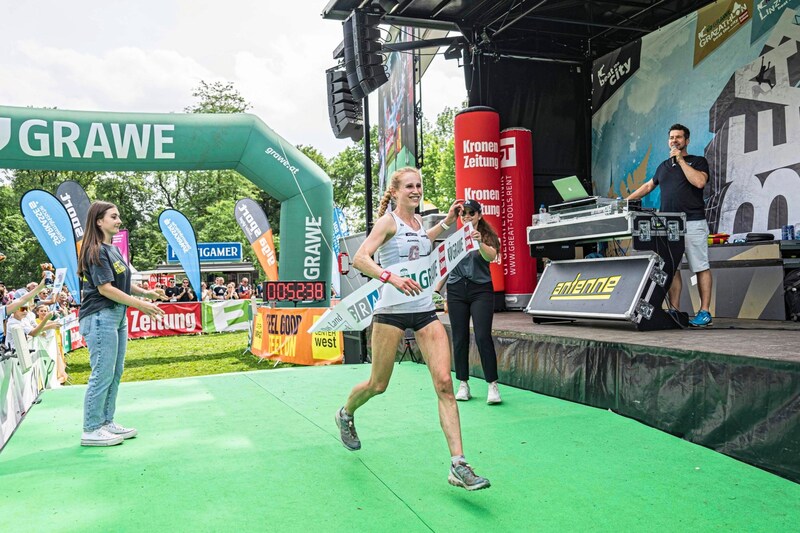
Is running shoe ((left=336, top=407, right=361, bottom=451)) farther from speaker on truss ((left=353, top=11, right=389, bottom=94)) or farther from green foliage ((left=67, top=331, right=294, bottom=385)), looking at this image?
green foliage ((left=67, top=331, right=294, bottom=385))

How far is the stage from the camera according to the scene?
3486 millimetres

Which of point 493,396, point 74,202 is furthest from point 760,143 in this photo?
point 74,202

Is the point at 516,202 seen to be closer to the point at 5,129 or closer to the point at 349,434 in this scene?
the point at 349,434

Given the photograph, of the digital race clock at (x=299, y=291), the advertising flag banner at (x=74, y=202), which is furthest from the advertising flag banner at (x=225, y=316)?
the digital race clock at (x=299, y=291)

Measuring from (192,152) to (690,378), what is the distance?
9496 millimetres

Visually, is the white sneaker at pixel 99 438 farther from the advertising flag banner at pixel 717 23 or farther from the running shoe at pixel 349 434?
the advertising flag banner at pixel 717 23

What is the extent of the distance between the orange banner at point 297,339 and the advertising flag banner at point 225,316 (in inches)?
300

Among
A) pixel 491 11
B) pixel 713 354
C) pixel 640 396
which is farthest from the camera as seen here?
pixel 491 11

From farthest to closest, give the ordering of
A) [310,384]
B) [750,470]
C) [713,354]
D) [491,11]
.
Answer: [491,11] → [310,384] → [713,354] → [750,470]

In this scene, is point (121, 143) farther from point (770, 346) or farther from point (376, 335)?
point (770, 346)

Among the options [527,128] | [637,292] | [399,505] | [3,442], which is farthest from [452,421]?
[527,128]

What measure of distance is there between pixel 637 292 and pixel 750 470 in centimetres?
253

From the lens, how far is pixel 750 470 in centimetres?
358

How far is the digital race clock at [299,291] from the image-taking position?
12.1 meters
